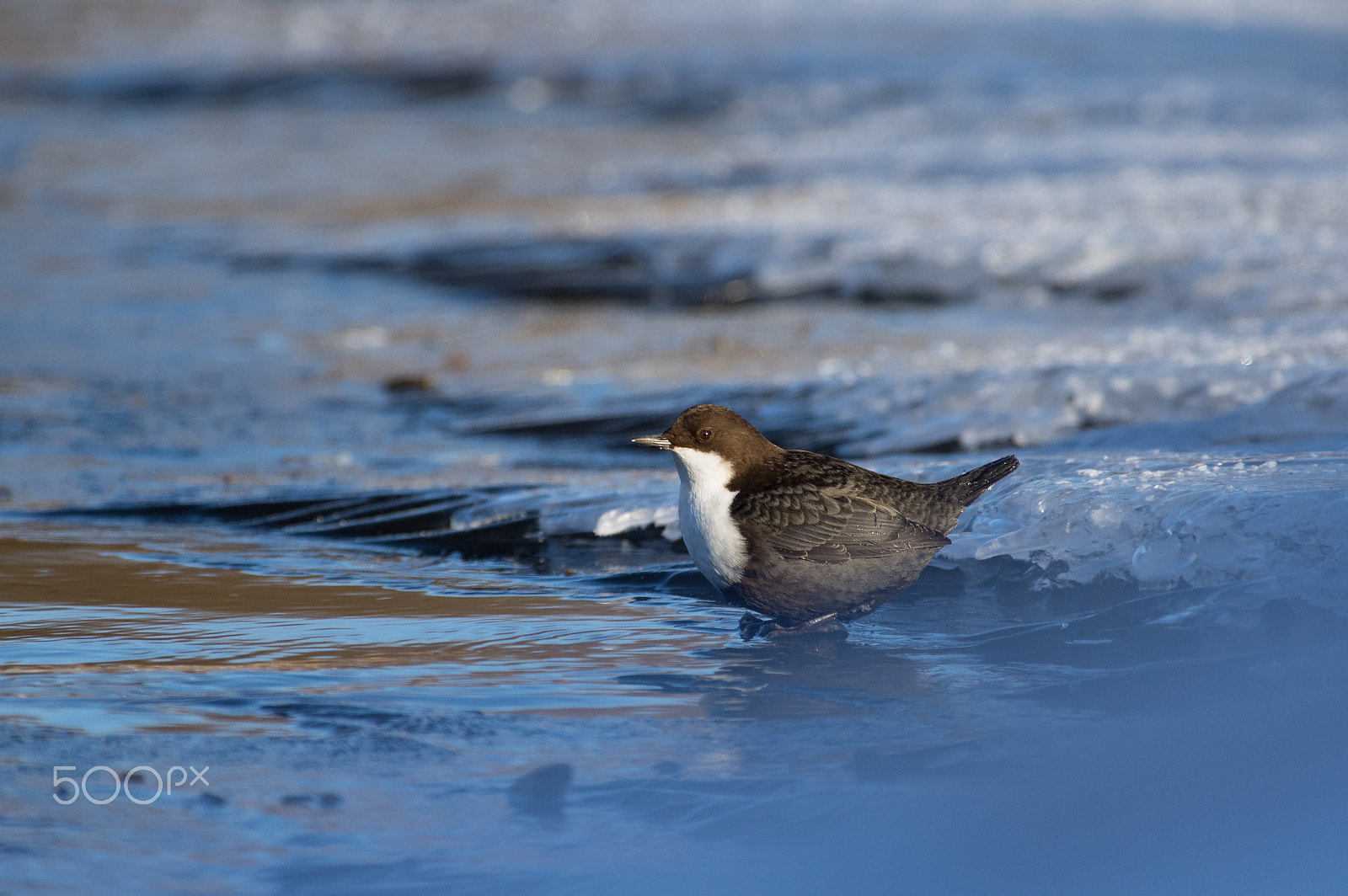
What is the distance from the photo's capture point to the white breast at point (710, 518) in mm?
3221

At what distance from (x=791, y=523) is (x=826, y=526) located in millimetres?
92

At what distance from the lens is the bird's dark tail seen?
11.6 ft

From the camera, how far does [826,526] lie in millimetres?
3258

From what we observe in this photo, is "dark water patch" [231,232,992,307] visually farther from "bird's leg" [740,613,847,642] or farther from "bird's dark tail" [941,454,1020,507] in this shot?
"bird's leg" [740,613,847,642]

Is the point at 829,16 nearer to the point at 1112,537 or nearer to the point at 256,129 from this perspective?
the point at 256,129

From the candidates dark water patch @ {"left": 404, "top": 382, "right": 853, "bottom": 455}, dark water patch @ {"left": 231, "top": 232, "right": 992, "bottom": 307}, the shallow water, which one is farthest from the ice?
dark water patch @ {"left": 231, "top": 232, "right": 992, "bottom": 307}

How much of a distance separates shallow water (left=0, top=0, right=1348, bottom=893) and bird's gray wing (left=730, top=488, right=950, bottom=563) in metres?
0.29

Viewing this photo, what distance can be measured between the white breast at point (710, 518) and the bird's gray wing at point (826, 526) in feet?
0.14

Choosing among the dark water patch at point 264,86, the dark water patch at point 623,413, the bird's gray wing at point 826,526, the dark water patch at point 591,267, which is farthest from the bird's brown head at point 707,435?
the dark water patch at point 264,86

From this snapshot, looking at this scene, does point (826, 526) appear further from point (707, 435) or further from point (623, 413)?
point (623, 413)

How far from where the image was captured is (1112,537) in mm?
3637

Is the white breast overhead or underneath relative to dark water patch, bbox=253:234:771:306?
underneath

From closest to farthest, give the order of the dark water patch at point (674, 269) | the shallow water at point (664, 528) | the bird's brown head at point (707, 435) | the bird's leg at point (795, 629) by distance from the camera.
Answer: the shallow water at point (664, 528) → the bird's brown head at point (707, 435) → the bird's leg at point (795, 629) → the dark water patch at point (674, 269)

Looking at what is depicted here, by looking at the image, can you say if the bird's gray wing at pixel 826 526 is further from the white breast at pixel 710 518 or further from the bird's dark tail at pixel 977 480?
the bird's dark tail at pixel 977 480
